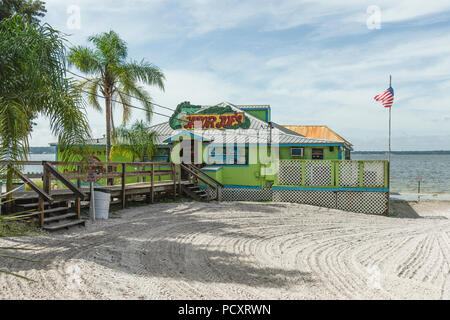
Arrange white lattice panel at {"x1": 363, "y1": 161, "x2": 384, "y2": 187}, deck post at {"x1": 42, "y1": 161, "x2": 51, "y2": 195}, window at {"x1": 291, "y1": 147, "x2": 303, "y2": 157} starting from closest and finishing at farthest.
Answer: deck post at {"x1": 42, "y1": 161, "x2": 51, "y2": 195} → white lattice panel at {"x1": 363, "y1": 161, "x2": 384, "y2": 187} → window at {"x1": 291, "y1": 147, "x2": 303, "y2": 157}

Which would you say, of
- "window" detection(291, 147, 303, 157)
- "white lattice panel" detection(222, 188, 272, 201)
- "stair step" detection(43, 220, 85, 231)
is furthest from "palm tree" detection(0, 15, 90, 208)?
"window" detection(291, 147, 303, 157)

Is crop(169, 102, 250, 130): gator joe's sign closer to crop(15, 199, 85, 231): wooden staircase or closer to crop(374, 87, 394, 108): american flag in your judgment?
crop(374, 87, 394, 108): american flag

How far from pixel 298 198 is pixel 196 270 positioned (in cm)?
1186

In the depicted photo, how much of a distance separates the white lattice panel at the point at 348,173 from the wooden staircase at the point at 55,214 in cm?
1216

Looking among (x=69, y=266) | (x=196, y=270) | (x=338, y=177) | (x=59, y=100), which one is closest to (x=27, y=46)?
(x=59, y=100)

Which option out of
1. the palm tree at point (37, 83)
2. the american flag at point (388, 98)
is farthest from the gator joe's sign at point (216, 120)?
the palm tree at point (37, 83)

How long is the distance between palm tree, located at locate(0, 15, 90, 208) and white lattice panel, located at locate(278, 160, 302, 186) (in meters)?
11.7

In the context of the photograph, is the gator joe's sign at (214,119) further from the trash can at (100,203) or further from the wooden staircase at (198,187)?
the trash can at (100,203)

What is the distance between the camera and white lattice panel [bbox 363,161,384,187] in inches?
655

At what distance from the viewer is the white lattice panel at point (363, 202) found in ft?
54.6

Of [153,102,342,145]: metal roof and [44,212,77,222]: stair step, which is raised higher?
[153,102,342,145]: metal roof

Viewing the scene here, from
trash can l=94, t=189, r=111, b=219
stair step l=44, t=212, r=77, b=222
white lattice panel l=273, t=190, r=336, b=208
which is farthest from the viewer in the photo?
white lattice panel l=273, t=190, r=336, b=208

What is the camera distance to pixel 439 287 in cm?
630

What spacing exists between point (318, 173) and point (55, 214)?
12.2 metres
